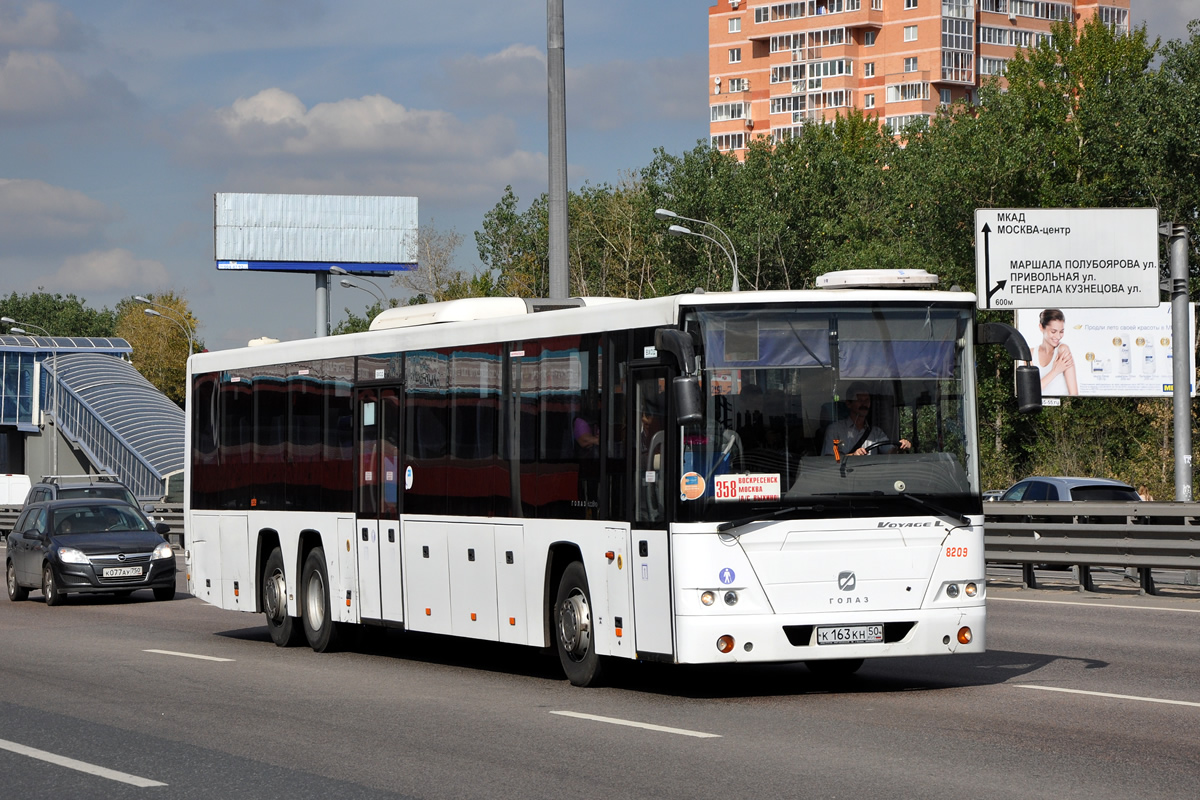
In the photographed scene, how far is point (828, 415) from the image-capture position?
11820 mm

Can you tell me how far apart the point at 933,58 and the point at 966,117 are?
57724 millimetres

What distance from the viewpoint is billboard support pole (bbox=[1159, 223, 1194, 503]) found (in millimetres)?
26234

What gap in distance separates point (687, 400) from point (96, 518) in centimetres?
1749

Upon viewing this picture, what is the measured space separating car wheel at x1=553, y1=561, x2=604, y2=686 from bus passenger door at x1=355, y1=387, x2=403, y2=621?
9.54 feet

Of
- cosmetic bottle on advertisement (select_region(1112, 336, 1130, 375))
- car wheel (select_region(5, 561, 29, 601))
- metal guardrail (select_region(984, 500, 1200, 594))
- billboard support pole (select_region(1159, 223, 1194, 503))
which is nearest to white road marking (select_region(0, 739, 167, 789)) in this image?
metal guardrail (select_region(984, 500, 1200, 594))

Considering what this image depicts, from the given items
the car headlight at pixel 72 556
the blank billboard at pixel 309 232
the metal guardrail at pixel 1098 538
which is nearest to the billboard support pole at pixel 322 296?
the blank billboard at pixel 309 232

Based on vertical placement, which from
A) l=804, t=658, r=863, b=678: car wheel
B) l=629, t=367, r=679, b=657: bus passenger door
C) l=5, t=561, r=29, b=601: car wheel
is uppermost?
l=629, t=367, r=679, b=657: bus passenger door

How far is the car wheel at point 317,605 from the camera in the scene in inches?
671

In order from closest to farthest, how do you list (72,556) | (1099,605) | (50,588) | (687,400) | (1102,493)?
(687,400) < (1099,605) < (72,556) < (50,588) < (1102,493)

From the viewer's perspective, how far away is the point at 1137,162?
5950cm

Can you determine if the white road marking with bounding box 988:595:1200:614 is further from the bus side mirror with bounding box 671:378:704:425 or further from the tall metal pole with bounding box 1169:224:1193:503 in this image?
the bus side mirror with bounding box 671:378:704:425

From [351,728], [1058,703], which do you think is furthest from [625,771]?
[1058,703]

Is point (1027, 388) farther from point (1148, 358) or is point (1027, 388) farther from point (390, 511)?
point (1148, 358)

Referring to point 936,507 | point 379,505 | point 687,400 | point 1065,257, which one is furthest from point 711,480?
point 1065,257
